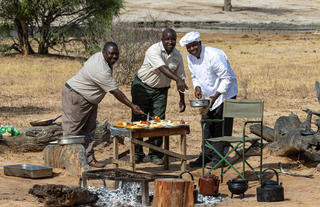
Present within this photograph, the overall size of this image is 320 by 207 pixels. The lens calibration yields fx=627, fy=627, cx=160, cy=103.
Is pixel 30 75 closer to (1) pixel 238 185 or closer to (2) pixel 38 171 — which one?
(2) pixel 38 171

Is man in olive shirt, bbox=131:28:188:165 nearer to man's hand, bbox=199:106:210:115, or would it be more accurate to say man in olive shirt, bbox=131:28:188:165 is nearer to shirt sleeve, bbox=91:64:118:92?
man's hand, bbox=199:106:210:115

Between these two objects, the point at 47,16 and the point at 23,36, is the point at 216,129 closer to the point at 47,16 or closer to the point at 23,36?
the point at 23,36

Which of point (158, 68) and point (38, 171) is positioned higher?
point (158, 68)

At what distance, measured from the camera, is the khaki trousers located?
7.94m

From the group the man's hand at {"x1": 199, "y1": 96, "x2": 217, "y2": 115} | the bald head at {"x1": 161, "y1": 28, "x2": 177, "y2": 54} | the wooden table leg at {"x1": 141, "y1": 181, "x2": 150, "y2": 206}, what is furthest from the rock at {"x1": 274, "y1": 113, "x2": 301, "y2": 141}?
the wooden table leg at {"x1": 141, "y1": 181, "x2": 150, "y2": 206}

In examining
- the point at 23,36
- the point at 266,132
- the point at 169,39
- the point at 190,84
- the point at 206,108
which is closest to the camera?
the point at 206,108

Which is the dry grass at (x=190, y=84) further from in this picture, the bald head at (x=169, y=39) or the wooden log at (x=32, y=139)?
the bald head at (x=169, y=39)

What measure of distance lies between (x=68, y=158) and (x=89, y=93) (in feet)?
3.04

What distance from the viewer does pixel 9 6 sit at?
24844 mm

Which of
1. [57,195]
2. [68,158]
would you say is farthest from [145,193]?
[68,158]

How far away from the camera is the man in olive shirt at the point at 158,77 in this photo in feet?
26.4

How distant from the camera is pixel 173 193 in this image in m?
6.02

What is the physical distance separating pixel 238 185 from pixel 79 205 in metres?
1.71

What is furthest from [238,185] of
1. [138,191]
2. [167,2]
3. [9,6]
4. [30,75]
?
[167,2]
